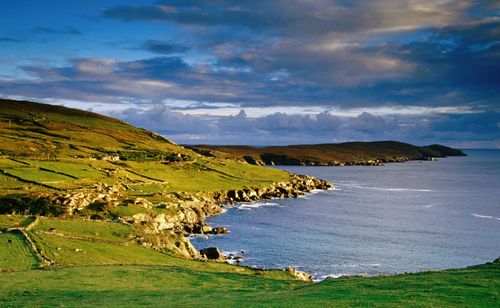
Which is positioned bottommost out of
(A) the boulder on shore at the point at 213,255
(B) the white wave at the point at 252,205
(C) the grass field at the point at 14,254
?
(A) the boulder on shore at the point at 213,255

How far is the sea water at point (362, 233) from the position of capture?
72750mm

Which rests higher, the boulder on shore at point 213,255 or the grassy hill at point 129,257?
the grassy hill at point 129,257

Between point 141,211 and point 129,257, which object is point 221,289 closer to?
point 129,257

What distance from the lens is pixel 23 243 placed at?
5362 centimetres

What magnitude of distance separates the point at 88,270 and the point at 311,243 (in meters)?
48.0

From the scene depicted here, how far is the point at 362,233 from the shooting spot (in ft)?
311

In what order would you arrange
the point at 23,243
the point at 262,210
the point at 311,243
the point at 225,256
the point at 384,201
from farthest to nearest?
the point at 384,201 → the point at 262,210 → the point at 311,243 → the point at 225,256 → the point at 23,243

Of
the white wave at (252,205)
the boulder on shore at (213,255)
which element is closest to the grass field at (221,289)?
the boulder on shore at (213,255)

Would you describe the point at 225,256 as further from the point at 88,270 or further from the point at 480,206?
the point at 480,206

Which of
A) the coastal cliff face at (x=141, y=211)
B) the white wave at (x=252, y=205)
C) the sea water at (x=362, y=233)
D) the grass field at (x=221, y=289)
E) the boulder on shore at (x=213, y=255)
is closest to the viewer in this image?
the grass field at (x=221, y=289)

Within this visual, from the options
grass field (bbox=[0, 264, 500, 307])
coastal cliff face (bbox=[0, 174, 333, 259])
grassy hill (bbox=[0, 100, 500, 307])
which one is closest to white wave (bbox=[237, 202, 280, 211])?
grassy hill (bbox=[0, 100, 500, 307])

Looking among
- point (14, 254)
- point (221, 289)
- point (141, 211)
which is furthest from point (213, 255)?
point (221, 289)

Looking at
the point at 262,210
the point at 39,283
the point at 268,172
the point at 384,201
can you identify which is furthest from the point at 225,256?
the point at 268,172

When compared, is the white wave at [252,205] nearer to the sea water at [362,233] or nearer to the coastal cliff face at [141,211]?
the sea water at [362,233]
